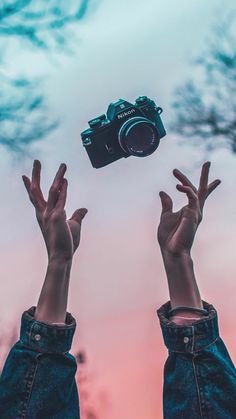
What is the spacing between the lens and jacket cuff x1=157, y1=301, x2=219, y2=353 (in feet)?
8.36

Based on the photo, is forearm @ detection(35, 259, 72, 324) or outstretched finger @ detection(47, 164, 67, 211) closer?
forearm @ detection(35, 259, 72, 324)

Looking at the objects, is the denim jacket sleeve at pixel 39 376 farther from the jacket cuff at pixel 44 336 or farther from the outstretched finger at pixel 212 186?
the outstretched finger at pixel 212 186

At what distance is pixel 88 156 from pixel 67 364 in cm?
362

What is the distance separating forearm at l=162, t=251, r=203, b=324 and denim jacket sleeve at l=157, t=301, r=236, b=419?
110mm

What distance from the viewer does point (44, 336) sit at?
2.51 metres

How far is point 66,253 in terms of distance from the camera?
286 centimetres

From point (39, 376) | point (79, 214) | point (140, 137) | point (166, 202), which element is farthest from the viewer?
point (140, 137)

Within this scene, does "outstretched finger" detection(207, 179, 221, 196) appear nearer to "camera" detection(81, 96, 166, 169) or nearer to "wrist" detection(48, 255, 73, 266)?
"wrist" detection(48, 255, 73, 266)

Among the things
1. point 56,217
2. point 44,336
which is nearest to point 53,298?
point 44,336

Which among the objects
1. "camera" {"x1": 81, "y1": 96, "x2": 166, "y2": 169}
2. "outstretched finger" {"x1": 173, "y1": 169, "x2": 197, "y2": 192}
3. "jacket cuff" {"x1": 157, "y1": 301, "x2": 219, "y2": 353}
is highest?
"camera" {"x1": 81, "y1": 96, "x2": 166, "y2": 169}

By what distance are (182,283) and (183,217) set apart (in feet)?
1.65

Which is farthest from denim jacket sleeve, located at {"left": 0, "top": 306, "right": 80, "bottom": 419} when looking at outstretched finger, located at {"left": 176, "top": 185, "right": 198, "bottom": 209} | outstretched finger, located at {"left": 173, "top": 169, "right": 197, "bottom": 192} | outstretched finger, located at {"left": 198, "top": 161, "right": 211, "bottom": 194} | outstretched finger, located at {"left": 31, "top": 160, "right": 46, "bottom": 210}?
outstretched finger, located at {"left": 198, "top": 161, "right": 211, "bottom": 194}

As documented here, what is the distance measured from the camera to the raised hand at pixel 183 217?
300 cm

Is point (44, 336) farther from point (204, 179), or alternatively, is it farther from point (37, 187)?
point (204, 179)
